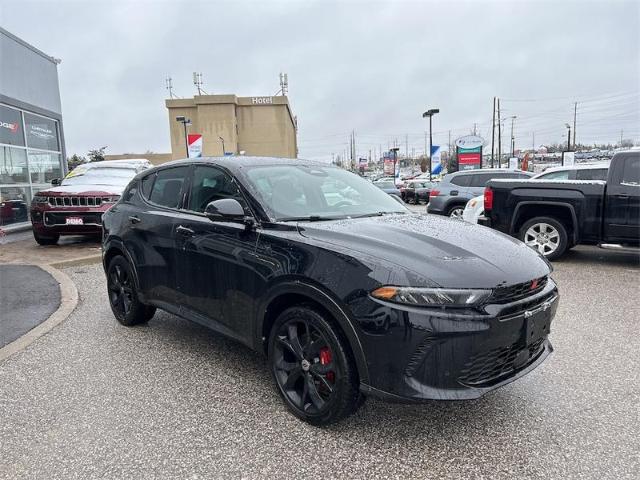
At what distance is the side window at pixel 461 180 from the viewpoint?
540 inches

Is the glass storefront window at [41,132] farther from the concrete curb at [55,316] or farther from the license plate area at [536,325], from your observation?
the license plate area at [536,325]

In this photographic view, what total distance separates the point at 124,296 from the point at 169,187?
136 centimetres

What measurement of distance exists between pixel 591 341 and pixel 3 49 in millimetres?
14627

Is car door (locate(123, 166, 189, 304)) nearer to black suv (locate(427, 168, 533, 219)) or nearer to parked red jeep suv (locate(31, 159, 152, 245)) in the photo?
parked red jeep suv (locate(31, 159, 152, 245))

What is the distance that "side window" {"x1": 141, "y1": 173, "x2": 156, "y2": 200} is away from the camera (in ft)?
15.5

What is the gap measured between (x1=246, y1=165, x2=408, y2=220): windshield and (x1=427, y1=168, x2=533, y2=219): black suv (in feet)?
31.7

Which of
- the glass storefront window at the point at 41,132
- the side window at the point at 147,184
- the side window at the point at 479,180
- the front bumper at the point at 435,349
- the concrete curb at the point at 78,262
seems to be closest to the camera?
the front bumper at the point at 435,349

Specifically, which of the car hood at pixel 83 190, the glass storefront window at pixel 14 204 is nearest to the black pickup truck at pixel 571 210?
the car hood at pixel 83 190

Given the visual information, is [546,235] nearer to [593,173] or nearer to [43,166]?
[593,173]

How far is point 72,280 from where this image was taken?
7.08 meters

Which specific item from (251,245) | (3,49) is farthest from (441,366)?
(3,49)

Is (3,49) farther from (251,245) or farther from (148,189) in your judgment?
(251,245)

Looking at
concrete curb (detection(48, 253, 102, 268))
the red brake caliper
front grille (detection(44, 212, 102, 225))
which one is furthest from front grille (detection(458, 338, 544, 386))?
front grille (detection(44, 212, 102, 225))

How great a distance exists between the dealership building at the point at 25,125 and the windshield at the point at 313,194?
1159 centimetres
